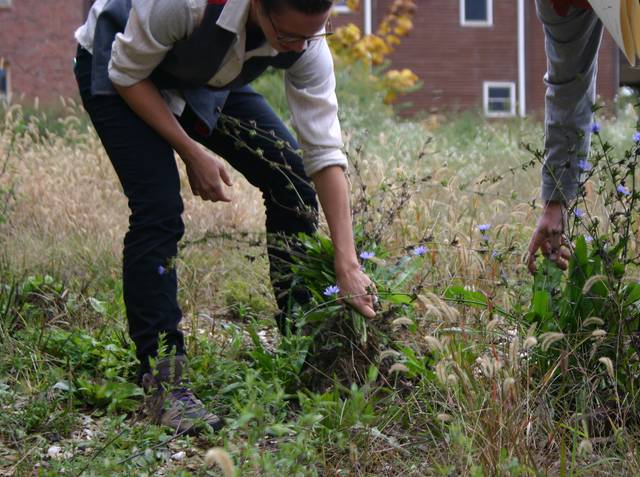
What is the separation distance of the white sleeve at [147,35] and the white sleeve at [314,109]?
17.8 inches

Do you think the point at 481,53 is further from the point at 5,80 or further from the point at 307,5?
the point at 307,5

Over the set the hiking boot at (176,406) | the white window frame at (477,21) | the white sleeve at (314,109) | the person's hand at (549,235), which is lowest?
the hiking boot at (176,406)

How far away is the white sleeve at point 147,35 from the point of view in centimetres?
323

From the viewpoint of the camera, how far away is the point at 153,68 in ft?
11.0

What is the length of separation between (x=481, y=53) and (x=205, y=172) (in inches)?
1050

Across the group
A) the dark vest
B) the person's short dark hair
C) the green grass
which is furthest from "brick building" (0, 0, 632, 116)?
the person's short dark hair

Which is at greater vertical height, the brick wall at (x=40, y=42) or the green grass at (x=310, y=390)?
the brick wall at (x=40, y=42)

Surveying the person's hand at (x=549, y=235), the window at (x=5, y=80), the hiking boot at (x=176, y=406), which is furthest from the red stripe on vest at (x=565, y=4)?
the window at (x=5, y=80)

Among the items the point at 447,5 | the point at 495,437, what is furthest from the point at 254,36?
the point at 447,5

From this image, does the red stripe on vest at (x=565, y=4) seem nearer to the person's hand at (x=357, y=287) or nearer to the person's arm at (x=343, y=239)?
the person's arm at (x=343, y=239)

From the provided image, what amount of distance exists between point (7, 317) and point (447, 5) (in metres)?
26.2

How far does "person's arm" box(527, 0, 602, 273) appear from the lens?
3.34 meters

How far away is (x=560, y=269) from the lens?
3535 millimetres

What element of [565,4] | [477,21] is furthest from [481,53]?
[565,4]
